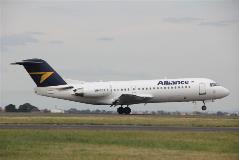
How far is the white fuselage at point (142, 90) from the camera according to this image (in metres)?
57.2

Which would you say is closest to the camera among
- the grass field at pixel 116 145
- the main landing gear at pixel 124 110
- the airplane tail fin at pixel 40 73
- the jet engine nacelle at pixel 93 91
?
the grass field at pixel 116 145

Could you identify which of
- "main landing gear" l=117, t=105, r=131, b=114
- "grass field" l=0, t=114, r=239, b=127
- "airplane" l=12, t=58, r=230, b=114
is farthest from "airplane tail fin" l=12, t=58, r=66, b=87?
"grass field" l=0, t=114, r=239, b=127

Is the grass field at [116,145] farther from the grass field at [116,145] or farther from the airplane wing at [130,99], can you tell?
the airplane wing at [130,99]

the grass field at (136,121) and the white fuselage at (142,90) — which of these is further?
the white fuselage at (142,90)

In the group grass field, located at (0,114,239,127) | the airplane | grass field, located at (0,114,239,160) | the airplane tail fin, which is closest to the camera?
grass field, located at (0,114,239,160)

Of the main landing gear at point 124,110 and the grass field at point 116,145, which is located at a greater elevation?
the main landing gear at point 124,110

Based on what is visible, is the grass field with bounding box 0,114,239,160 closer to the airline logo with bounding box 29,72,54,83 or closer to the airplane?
the airplane

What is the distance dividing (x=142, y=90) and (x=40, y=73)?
10487mm

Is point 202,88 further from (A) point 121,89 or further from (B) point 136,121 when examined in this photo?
(B) point 136,121

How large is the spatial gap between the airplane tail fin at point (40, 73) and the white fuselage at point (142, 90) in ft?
1.77

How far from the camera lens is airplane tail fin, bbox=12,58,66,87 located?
5747 cm

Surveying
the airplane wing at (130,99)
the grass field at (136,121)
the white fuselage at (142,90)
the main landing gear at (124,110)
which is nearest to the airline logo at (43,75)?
the white fuselage at (142,90)

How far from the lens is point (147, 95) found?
57.4m

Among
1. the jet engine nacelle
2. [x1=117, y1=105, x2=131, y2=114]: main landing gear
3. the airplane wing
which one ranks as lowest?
[x1=117, y1=105, x2=131, y2=114]: main landing gear
